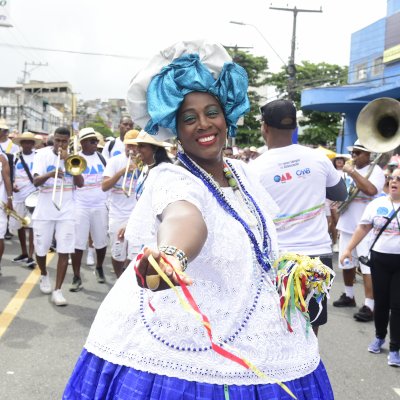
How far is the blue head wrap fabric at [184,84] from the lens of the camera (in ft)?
7.02

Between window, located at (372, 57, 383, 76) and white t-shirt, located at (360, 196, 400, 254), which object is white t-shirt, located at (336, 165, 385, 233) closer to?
white t-shirt, located at (360, 196, 400, 254)

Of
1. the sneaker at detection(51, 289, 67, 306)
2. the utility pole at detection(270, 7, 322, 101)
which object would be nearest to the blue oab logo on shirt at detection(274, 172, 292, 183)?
the sneaker at detection(51, 289, 67, 306)

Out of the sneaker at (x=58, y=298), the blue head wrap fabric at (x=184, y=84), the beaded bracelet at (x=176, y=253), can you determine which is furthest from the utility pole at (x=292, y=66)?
the beaded bracelet at (x=176, y=253)

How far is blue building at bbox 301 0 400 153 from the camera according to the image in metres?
21.5

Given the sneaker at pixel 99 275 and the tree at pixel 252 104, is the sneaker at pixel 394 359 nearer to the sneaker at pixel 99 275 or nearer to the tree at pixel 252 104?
the sneaker at pixel 99 275

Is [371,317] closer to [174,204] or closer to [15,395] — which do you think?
[15,395]

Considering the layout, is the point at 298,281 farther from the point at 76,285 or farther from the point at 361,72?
the point at 361,72

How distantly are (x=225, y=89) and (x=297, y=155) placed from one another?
5.92 feet

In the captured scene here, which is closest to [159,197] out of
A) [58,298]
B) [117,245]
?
[117,245]

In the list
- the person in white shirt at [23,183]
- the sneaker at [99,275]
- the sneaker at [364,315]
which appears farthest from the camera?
the person in white shirt at [23,183]

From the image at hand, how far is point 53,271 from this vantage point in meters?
8.22

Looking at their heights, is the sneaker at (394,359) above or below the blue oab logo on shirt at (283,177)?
below

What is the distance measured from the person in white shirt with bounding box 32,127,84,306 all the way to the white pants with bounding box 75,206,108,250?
47cm

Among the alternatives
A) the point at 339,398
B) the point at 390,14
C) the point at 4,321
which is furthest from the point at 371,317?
the point at 390,14
